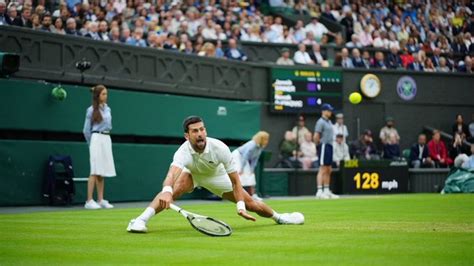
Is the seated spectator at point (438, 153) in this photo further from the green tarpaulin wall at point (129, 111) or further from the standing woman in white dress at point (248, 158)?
the standing woman in white dress at point (248, 158)

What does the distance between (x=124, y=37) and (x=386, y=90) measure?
38.7 ft

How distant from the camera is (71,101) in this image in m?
20.0

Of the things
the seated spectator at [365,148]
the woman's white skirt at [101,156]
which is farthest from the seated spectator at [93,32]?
the seated spectator at [365,148]

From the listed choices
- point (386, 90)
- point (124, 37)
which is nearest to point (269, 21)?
point (386, 90)

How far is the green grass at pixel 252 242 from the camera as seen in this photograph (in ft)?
24.7

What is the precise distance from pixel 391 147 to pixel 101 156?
46.3 ft

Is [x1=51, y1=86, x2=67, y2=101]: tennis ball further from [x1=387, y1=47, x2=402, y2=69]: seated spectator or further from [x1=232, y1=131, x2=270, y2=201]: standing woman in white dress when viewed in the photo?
[x1=387, y1=47, x2=402, y2=69]: seated spectator

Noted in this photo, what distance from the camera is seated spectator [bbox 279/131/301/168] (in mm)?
27016

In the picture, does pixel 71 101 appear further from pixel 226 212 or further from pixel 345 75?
pixel 345 75

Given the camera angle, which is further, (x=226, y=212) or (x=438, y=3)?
(x=438, y=3)

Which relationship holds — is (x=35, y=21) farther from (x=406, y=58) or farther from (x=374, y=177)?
(x=406, y=58)

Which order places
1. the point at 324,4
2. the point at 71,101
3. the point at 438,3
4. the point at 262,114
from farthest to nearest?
the point at 438,3
the point at 324,4
the point at 262,114
the point at 71,101

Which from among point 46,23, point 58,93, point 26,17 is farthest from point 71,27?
point 58,93

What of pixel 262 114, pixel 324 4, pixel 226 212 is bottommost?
pixel 226 212
